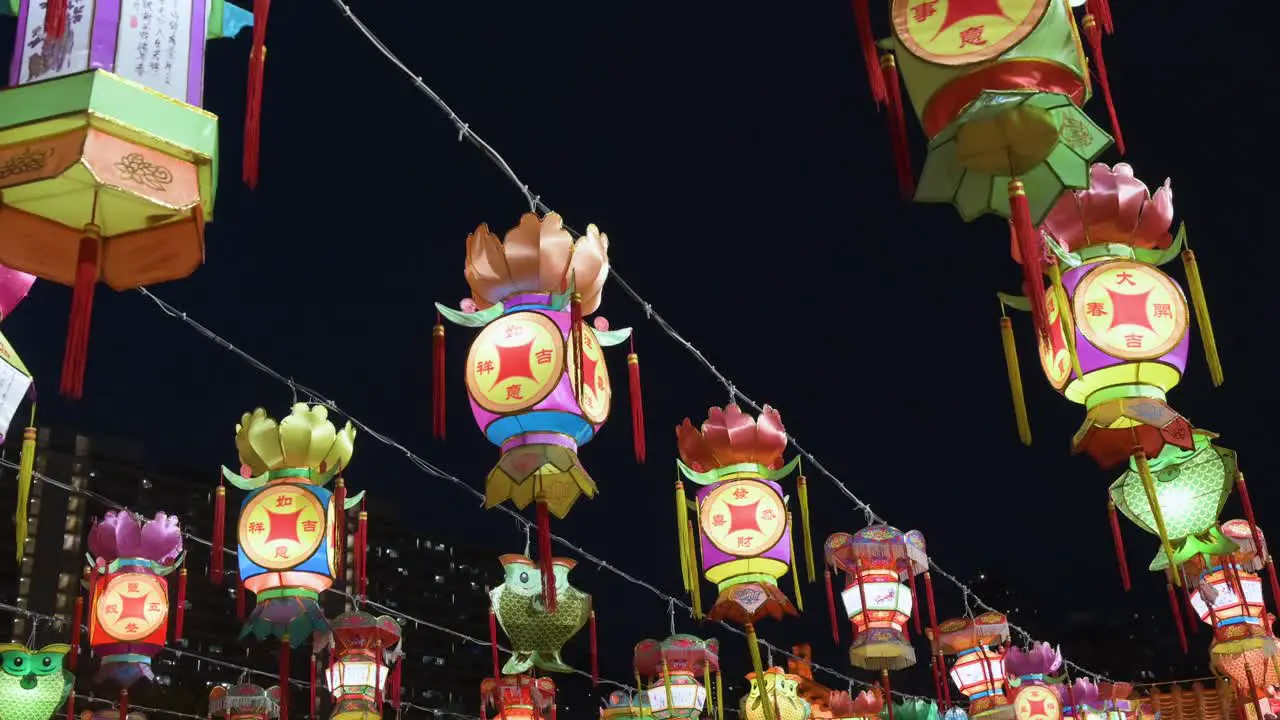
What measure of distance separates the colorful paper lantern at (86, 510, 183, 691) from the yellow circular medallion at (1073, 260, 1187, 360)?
6925mm

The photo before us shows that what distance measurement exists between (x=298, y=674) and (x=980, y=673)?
83.2 feet

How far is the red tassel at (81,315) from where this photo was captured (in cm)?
371

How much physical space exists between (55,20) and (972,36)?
299cm

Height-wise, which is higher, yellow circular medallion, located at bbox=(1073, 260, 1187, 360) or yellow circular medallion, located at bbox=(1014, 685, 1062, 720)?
yellow circular medallion, located at bbox=(1073, 260, 1187, 360)

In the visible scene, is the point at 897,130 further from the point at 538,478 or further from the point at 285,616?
the point at 285,616

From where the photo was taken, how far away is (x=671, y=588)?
32.6m

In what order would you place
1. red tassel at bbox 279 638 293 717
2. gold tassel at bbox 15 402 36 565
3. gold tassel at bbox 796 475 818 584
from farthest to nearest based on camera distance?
gold tassel at bbox 796 475 818 584
red tassel at bbox 279 638 293 717
gold tassel at bbox 15 402 36 565

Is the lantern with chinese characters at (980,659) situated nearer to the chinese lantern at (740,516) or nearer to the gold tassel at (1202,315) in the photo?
the chinese lantern at (740,516)

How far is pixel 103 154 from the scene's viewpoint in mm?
3857

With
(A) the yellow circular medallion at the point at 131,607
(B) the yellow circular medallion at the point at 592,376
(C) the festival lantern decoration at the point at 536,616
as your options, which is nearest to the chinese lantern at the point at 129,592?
(A) the yellow circular medallion at the point at 131,607

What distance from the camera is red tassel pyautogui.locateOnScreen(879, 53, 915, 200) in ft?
14.7

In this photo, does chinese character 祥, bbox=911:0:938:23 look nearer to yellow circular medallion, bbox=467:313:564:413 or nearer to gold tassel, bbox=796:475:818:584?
yellow circular medallion, bbox=467:313:564:413

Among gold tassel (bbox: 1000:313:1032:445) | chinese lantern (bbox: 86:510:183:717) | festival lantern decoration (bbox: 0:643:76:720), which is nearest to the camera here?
gold tassel (bbox: 1000:313:1032:445)

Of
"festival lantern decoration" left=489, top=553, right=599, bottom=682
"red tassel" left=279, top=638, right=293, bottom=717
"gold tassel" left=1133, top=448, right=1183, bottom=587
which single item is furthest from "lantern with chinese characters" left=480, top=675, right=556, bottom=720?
"gold tassel" left=1133, top=448, right=1183, bottom=587
